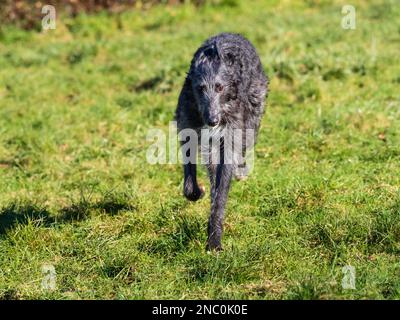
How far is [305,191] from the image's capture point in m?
6.59

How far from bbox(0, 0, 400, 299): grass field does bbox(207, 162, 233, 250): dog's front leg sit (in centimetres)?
14

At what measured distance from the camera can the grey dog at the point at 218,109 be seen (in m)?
5.84

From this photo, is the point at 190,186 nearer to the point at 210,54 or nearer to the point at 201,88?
the point at 201,88

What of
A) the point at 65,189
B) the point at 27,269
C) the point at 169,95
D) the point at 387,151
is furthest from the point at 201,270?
the point at 169,95

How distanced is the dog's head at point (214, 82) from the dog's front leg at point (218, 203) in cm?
42

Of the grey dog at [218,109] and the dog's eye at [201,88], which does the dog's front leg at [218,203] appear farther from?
the dog's eye at [201,88]

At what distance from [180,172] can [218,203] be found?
1.98 m

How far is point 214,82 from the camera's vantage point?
5.84m

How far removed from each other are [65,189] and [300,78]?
401cm

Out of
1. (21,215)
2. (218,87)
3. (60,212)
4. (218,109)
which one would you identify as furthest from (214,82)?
(21,215)

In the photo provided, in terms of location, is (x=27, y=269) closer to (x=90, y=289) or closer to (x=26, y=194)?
(x=90, y=289)

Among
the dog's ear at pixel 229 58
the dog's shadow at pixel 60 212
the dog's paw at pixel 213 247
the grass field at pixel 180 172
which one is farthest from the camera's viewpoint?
the dog's shadow at pixel 60 212

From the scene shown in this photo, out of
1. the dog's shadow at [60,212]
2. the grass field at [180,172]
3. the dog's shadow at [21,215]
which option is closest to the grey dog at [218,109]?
the grass field at [180,172]

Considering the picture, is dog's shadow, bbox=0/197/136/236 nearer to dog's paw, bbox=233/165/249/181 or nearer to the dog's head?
dog's paw, bbox=233/165/249/181
